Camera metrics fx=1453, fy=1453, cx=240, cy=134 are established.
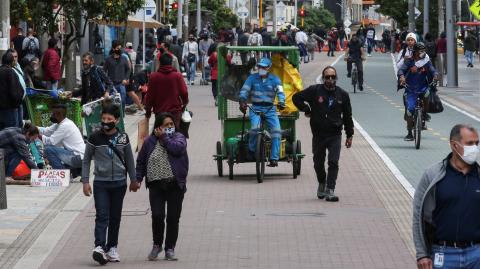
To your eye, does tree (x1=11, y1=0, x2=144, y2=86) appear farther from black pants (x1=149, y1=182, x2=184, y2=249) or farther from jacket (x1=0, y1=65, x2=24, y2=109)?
black pants (x1=149, y1=182, x2=184, y2=249)

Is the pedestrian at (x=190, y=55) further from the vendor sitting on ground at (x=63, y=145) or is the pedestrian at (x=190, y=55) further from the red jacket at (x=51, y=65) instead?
the vendor sitting on ground at (x=63, y=145)

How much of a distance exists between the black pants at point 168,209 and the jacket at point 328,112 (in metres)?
4.42

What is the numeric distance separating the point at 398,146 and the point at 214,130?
15.0 feet

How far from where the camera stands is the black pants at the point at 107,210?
12481 millimetres

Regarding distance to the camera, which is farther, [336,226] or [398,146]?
[398,146]

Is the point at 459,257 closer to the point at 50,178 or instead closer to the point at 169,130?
the point at 169,130

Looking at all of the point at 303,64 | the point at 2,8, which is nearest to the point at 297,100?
the point at 2,8

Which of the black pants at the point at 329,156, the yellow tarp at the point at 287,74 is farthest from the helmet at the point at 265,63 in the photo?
the black pants at the point at 329,156

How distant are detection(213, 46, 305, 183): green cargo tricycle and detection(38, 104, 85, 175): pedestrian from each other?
186 centimetres

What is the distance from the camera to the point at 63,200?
17078 millimetres

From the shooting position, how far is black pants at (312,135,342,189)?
54.4 feet

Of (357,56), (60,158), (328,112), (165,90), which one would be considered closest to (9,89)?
(60,158)

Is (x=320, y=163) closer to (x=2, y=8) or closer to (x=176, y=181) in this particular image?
(x=176, y=181)

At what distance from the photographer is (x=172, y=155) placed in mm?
12383
